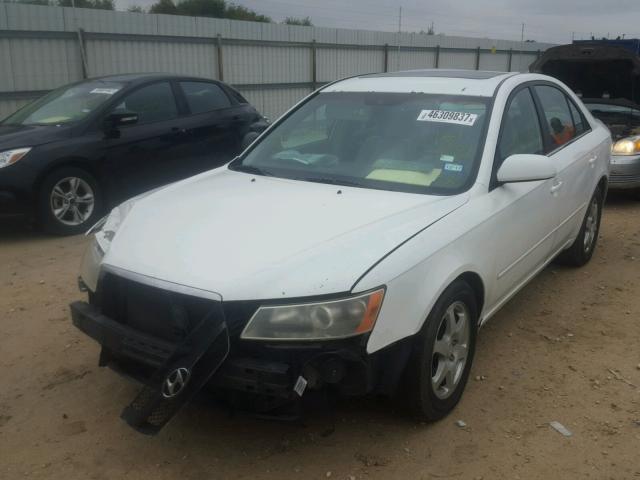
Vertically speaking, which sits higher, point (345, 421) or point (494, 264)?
point (494, 264)

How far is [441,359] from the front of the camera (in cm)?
306

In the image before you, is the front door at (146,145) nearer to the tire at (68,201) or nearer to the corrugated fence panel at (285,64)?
the tire at (68,201)

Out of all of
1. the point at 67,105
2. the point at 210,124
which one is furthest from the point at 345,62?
the point at 67,105

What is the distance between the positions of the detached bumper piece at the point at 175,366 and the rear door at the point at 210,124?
4.98 meters

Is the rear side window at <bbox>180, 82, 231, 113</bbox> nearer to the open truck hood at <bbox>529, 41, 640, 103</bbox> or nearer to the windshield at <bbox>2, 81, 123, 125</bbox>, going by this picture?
the windshield at <bbox>2, 81, 123, 125</bbox>

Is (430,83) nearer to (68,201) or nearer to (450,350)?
(450,350)

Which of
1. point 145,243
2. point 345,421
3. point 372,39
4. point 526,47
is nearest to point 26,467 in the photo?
point 145,243

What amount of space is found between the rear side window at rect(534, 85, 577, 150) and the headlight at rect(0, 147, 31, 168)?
4.62 m

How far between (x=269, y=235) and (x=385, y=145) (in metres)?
1.15

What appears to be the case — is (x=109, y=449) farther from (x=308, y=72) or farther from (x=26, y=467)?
(x=308, y=72)

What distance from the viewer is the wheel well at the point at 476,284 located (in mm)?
3119

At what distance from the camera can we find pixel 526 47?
24.4 meters

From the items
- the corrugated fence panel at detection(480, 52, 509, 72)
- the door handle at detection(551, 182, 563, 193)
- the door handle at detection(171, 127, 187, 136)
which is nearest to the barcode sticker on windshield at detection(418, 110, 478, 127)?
the door handle at detection(551, 182, 563, 193)

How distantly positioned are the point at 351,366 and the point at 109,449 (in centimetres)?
123
